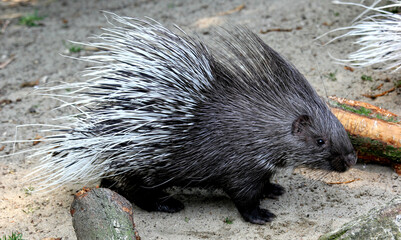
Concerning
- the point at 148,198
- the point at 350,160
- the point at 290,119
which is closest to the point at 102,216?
the point at 148,198

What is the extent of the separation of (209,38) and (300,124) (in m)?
2.04

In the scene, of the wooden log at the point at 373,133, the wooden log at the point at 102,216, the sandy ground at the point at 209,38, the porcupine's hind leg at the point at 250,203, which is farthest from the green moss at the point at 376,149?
the wooden log at the point at 102,216

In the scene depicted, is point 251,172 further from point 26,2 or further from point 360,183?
point 26,2

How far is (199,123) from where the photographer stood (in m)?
2.93

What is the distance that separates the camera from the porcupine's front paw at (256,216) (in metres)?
3.06

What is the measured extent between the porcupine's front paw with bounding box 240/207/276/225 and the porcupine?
13 mm

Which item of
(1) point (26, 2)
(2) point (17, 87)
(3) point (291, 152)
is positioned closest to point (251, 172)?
(3) point (291, 152)

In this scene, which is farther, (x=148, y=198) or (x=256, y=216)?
(x=148, y=198)

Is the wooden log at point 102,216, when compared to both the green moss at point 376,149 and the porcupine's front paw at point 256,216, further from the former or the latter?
the green moss at point 376,149

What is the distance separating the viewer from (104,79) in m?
2.98

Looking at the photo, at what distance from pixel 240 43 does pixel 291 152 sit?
2.54 ft

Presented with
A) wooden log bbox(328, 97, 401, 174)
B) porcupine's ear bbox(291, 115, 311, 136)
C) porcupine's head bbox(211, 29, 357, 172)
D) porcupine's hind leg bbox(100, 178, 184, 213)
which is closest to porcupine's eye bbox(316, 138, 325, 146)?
porcupine's head bbox(211, 29, 357, 172)

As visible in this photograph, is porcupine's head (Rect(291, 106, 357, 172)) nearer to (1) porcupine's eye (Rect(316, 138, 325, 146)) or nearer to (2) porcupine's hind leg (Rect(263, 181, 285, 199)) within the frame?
(1) porcupine's eye (Rect(316, 138, 325, 146))

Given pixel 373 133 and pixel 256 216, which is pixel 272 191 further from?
pixel 373 133
